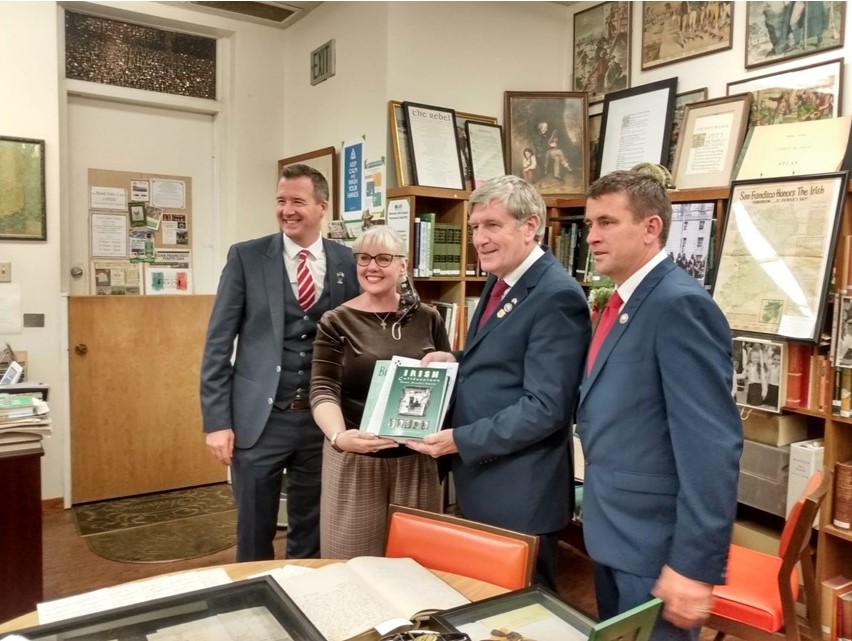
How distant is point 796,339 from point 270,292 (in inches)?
77.3

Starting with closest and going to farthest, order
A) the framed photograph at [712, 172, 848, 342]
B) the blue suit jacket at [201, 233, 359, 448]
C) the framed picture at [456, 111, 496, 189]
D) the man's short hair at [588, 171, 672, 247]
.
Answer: the man's short hair at [588, 171, 672, 247], the blue suit jacket at [201, 233, 359, 448], the framed photograph at [712, 172, 848, 342], the framed picture at [456, 111, 496, 189]

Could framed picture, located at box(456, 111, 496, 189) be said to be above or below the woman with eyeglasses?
above

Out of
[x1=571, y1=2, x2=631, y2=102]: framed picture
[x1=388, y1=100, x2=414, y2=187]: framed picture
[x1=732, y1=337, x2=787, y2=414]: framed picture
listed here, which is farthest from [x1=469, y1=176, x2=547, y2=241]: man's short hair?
[x1=571, y1=2, x2=631, y2=102]: framed picture

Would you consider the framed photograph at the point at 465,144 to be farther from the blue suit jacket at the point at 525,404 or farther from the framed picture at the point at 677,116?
the blue suit jacket at the point at 525,404

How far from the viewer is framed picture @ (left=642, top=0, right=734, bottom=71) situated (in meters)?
3.18

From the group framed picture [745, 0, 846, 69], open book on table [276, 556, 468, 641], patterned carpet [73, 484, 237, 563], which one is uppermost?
framed picture [745, 0, 846, 69]

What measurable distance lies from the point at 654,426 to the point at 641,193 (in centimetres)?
47

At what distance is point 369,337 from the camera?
195 centimetres

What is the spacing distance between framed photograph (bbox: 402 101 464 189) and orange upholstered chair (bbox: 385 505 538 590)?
2.19 m

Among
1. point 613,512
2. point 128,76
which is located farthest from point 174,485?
point 613,512

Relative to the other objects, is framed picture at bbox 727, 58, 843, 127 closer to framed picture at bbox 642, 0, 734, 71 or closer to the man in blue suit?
framed picture at bbox 642, 0, 734, 71

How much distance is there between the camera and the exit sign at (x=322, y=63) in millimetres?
3838

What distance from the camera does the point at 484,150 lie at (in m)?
3.71

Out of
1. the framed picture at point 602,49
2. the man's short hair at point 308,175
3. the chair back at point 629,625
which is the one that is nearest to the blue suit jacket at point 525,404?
the chair back at point 629,625
